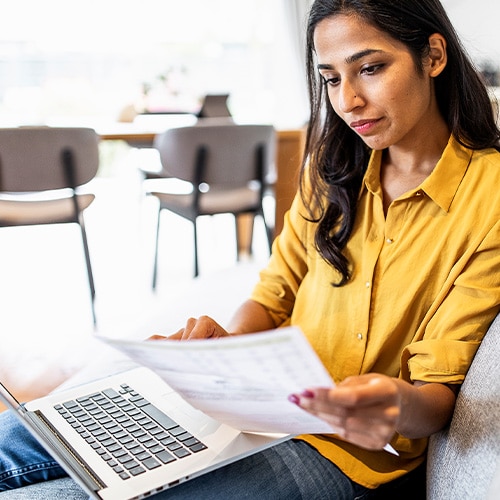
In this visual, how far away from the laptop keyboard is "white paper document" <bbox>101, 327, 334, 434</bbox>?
0.09m

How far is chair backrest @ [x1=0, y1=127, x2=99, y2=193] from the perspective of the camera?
2.65 meters

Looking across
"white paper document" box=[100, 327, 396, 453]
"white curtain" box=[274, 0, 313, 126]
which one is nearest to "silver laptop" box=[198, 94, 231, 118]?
"white curtain" box=[274, 0, 313, 126]

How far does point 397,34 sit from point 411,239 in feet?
0.90

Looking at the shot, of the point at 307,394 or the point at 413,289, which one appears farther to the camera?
the point at 413,289

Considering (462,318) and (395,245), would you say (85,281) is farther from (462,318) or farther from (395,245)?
(462,318)

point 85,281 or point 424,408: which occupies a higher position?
point 424,408

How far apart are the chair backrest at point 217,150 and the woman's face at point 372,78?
6.58 feet

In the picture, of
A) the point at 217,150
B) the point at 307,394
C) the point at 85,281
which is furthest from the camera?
the point at 85,281

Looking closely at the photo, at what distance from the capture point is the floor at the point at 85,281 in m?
2.39

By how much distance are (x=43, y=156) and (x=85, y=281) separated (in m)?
0.91

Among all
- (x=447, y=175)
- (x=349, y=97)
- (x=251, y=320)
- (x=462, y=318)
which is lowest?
(x=251, y=320)

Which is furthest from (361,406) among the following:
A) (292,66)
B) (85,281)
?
(292,66)

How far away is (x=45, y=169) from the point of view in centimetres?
275

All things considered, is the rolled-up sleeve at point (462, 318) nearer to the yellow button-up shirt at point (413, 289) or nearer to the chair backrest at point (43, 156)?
the yellow button-up shirt at point (413, 289)
